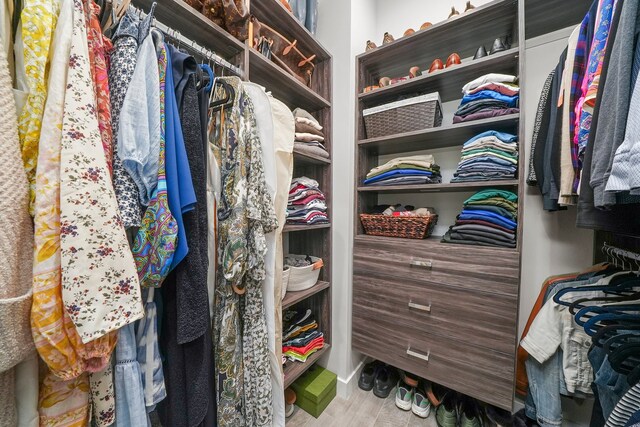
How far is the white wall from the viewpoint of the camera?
116 cm

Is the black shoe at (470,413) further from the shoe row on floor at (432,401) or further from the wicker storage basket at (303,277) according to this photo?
the wicker storage basket at (303,277)

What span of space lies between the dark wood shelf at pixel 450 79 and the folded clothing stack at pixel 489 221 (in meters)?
0.58

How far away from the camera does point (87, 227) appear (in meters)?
0.42

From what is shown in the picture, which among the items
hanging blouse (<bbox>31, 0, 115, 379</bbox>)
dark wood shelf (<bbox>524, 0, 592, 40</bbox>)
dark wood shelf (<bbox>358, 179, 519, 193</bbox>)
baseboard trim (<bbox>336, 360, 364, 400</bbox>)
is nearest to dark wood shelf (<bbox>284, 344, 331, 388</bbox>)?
baseboard trim (<bbox>336, 360, 364, 400</bbox>)

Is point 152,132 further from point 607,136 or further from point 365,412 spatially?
point 365,412

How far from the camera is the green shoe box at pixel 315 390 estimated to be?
1.23 m

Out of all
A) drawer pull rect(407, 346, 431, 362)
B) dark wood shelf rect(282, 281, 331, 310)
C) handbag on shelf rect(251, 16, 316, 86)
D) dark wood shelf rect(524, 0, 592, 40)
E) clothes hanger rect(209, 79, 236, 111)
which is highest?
dark wood shelf rect(524, 0, 592, 40)

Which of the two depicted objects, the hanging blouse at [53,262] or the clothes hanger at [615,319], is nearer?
the hanging blouse at [53,262]

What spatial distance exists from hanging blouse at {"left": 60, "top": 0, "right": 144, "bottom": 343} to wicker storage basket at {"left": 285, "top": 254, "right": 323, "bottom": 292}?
742 millimetres

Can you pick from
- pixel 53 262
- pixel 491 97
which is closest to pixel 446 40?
pixel 491 97

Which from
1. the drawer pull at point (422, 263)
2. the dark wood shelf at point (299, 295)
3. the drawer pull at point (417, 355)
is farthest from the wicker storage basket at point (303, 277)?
the drawer pull at point (417, 355)

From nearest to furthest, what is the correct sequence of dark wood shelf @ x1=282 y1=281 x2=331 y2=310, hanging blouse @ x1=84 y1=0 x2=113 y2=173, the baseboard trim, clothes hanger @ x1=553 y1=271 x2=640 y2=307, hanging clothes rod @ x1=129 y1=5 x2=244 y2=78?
hanging blouse @ x1=84 y1=0 x2=113 y2=173, hanging clothes rod @ x1=129 y1=5 x2=244 y2=78, clothes hanger @ x1=553 y1=271 x2=640 y2=307, dark wood shelf @ x1=282 y1=281 x2=331 y2=310, the baseboard trim

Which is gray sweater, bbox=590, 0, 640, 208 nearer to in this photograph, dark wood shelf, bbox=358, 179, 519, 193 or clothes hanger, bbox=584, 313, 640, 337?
clothes hanger, bbox=584, 313, 640, 337

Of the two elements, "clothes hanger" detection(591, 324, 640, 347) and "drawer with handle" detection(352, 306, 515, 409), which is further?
"drawer with handle" detection(352, 306, 515, 409)
